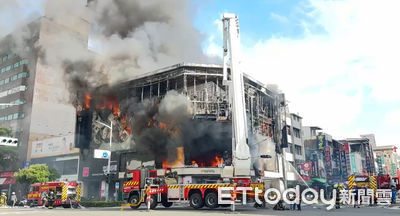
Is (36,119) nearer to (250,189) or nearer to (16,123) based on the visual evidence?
(16,123)

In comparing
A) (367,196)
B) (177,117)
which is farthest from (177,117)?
(367,196)

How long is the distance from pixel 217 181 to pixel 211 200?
102 cm

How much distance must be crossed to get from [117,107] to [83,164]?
11.3 metres

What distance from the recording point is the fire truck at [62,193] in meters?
23.8

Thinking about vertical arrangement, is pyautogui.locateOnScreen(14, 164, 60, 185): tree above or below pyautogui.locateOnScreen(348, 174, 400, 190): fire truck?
above

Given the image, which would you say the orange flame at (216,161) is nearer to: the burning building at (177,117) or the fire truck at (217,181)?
the burning building at (177,117)

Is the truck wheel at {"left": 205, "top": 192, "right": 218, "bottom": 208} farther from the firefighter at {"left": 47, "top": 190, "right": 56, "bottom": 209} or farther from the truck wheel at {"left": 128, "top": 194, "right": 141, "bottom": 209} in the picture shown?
the firefighter at {"left": 47, "top": 190, "right": 56, "bottom": 209}

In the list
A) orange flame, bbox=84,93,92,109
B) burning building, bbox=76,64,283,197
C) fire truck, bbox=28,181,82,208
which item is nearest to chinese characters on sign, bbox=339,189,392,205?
burning building, bbox=76,64,283,197

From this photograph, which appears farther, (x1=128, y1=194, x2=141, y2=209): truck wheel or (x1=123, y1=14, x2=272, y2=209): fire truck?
(x1=128, y1=194, x2=141, y2=209): truck wheel

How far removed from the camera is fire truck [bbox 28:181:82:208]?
78.0 ft

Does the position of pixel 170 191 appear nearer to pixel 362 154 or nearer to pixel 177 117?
pixel 177 117

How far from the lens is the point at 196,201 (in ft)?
56.4

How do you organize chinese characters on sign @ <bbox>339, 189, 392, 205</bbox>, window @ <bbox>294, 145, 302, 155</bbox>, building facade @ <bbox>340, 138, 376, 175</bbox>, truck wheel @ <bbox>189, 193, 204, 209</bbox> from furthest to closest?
1. building facade @ <bbox>340, 138, 376, 175</bbox>
2. window @ <bbox>294, 145, 302, 155</bbox>
3. chinese characters on sign @ <bbox>339, 189, 392, 205</bbox>
4. truck wheel @ <bbox>189, 193, 204, 209</bbox>

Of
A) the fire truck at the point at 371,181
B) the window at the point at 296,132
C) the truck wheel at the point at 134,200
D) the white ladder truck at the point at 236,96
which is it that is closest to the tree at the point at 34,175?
the truck wheel at the point at 134,200
